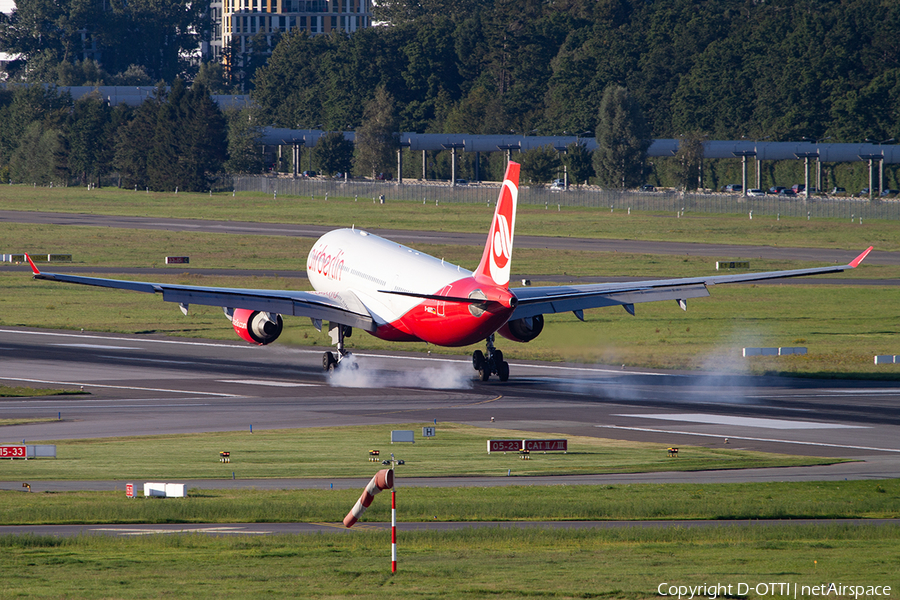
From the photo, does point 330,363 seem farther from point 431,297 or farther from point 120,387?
point 431,297

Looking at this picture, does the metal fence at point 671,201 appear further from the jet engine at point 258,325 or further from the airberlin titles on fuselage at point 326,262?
the jet engine at point 258,325

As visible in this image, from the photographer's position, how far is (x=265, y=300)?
182ft

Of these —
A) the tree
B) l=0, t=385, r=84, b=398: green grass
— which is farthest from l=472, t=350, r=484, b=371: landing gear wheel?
the tree

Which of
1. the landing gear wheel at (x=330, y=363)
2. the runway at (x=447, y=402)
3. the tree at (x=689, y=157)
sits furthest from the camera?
the tree at (x=689, y=157)

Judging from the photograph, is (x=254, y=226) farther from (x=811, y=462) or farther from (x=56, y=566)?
(x=56, y=566)

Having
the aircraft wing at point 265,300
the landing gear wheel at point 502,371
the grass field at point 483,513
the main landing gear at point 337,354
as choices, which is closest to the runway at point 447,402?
the landing gear wheel at point 502,371

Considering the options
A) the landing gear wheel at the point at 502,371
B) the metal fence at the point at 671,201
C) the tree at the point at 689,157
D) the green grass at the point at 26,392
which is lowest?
the green grass at the point at 26,392

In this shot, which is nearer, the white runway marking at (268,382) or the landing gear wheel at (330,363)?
the white runway marking at (268,382)

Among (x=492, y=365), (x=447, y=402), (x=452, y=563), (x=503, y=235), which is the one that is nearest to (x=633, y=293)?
(x=492, y=365)

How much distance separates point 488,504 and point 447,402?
2011 centimetres

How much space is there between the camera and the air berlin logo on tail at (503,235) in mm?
47375

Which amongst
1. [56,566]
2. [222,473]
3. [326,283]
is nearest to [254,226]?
[326,283]

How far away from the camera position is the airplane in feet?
158

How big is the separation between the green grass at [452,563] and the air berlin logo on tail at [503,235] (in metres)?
20.8
